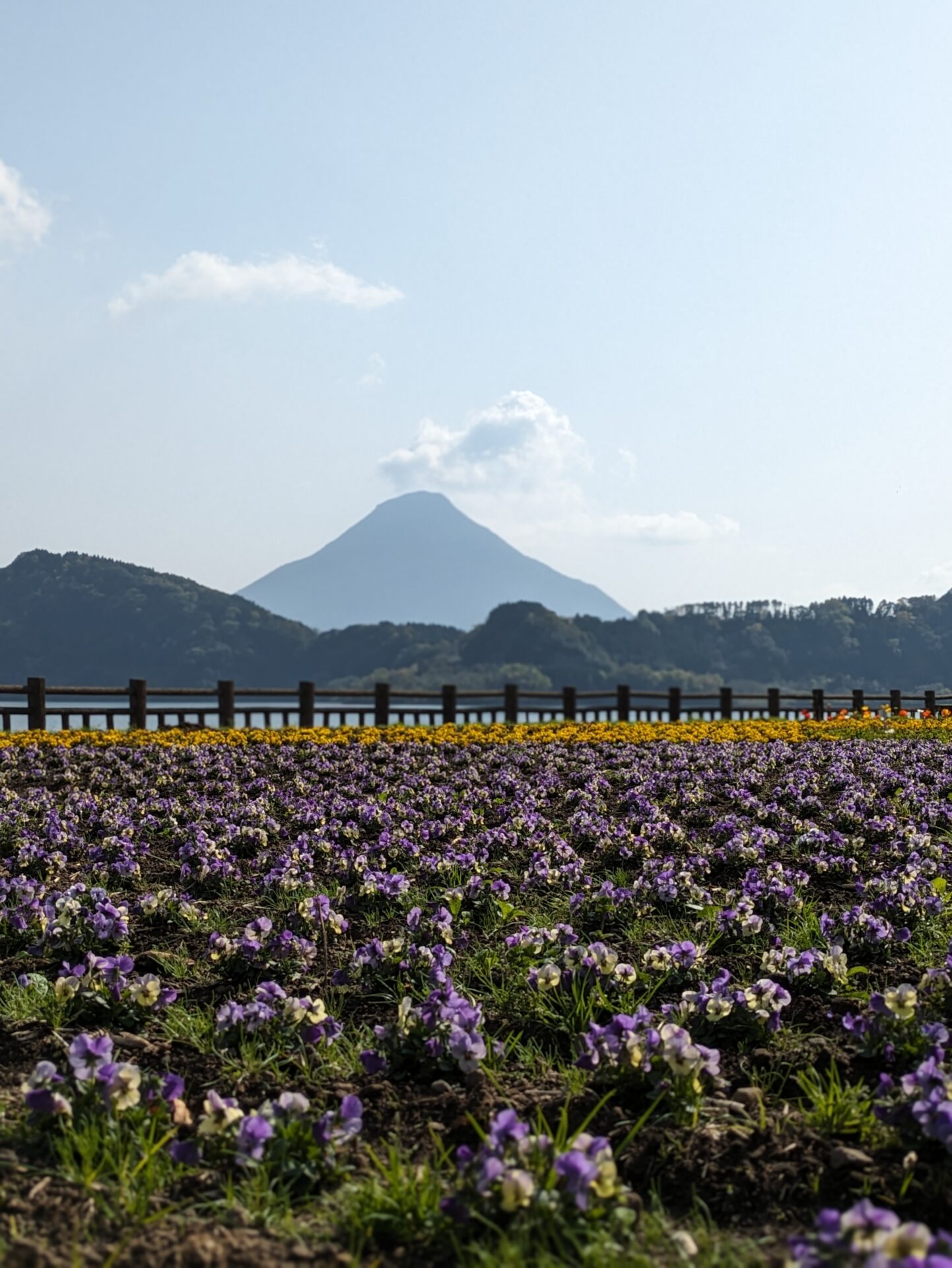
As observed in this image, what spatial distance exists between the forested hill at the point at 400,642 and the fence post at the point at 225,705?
440ft

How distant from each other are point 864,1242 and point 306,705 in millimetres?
19660

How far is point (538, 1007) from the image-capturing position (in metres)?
3.96

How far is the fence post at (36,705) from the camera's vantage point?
753 inches

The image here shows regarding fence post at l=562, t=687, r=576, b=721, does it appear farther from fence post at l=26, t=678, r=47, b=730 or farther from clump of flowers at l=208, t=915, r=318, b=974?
clump of flowers at l=208, t=915, r=318, b=974

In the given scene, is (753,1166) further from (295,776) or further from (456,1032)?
(295,776)

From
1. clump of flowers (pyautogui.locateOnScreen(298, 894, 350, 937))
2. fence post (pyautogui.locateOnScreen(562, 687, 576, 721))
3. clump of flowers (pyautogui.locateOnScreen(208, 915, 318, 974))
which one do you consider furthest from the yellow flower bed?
clump of flowers (pyautogui.locateOnScreen(208, 915, 318, 974))

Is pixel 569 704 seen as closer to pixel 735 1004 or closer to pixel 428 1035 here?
pixel 735 1004

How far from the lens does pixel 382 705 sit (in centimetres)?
2209

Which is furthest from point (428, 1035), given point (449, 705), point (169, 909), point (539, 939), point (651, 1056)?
point (449, 705)

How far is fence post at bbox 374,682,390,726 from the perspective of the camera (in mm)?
21984

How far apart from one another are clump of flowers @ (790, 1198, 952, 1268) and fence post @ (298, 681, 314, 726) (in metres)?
19.3

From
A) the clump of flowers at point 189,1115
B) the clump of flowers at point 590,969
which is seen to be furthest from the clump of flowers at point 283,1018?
the clump of flowers at point 590,969

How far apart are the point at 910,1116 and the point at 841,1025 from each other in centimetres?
95

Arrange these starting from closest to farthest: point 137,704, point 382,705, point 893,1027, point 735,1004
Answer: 1. point 893,1027
2. point 735,1004
3. point 137,704
4. point 382,705
